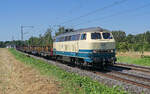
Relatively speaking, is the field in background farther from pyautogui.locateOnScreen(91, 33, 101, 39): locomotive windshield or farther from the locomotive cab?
pyautogui.locateOnScreen(91, 33, 101, 39): locomotive windshield

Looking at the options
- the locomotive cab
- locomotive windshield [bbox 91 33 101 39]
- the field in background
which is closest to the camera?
the locomotive cab

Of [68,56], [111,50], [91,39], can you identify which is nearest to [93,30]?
[91,39]

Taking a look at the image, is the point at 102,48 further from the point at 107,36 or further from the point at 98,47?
the point at 107,36

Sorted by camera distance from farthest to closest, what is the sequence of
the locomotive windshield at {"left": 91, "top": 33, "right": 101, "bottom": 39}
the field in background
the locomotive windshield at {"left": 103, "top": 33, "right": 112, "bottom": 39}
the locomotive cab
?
1. the field in background
2. the locomotive windshield at {"left": 103, "top": 33, "right": 112, "bottom": 39}
3. the locomotive windshield at {"left": 91, "top": 33, "right": 101, "bottom": 39}
4. the locomotive cab

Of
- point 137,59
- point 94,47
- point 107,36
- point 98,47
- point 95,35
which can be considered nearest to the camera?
point 94,47

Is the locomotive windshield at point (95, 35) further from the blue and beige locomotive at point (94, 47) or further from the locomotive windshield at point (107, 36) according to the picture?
the locomotive windshield at point (107, 36)

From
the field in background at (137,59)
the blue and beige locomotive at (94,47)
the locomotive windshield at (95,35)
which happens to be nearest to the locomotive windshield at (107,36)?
the blue and beige locomotive at (94,47)

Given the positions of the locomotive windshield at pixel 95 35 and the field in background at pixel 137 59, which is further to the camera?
the field in background at pixel 137 59

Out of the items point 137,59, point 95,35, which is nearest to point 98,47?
point 95,35

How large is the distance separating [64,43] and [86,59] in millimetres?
5656

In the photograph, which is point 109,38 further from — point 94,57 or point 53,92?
point 53,92

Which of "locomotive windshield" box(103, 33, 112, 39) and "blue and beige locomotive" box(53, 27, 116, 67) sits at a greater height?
"locomotive windshield" box(103, 33, 112, 39)

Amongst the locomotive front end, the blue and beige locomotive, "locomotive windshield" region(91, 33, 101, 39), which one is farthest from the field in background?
"locomotive windshield" region(91, 33, 101, 39)

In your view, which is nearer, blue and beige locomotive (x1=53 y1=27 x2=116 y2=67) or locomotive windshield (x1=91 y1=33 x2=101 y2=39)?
blue and beige locomotive (x1=53 y1=27 x2=116 y2=67)
